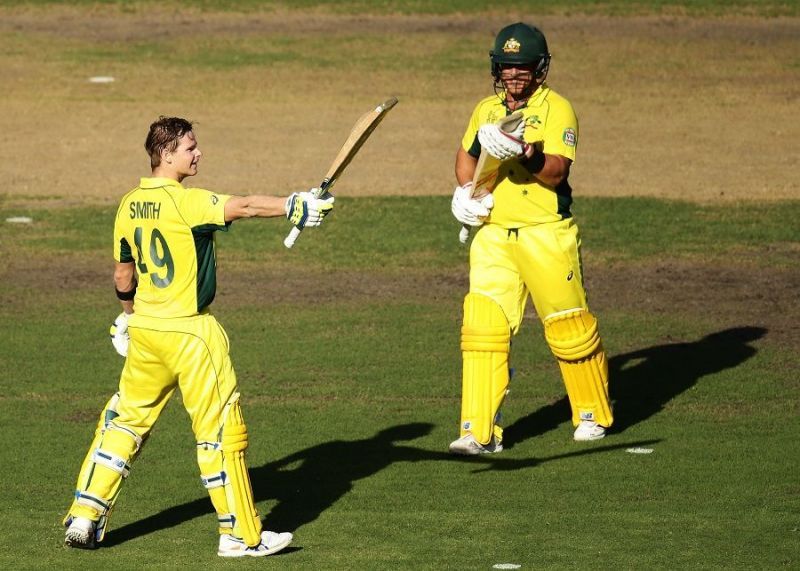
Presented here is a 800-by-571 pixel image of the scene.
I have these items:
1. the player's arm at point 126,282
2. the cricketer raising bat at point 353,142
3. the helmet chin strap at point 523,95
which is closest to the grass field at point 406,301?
the player's arm at point 126,282

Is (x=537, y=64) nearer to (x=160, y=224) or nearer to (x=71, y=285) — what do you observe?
(x=160, y=224)

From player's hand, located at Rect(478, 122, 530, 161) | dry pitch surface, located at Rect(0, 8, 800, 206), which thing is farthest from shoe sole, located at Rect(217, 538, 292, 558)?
dry pitch surface, located at Rect(0, 8, 800, 206)

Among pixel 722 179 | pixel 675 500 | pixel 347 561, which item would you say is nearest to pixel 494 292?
pixel 675 500

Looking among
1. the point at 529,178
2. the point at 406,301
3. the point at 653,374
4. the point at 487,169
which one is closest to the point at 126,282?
the point at 487,169

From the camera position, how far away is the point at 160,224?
8031 mm

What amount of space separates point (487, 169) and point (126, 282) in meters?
2.42

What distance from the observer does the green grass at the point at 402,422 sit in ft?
27.5

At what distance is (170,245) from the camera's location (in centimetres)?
805

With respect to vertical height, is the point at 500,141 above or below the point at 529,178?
above

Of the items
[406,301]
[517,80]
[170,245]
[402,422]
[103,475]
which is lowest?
[402,422]

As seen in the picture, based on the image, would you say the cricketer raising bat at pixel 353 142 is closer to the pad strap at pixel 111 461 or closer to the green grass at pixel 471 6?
the pad strap at pixel 111 461

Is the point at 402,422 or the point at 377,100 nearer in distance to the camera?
the point at 402,422

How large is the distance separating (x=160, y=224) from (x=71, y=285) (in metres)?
7.18

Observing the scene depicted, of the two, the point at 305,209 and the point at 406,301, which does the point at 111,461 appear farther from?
the point at 406,301
